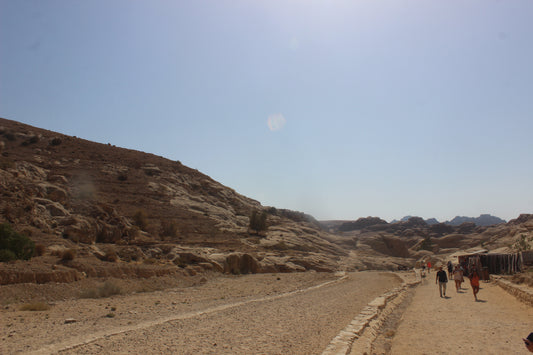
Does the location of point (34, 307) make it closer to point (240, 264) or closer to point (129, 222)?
point (240, 264)

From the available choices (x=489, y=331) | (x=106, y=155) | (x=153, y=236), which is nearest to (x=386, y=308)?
(x=489, y=331)

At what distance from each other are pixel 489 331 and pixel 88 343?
35.6 feet

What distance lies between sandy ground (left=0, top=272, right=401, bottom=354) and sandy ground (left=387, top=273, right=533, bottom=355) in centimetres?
213

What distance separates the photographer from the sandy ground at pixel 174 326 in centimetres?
756

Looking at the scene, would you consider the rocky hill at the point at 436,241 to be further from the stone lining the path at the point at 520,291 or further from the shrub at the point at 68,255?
the shrub at the point at 68,255

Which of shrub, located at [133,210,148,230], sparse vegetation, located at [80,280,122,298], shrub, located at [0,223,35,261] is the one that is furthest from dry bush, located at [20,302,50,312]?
shrub, located at [133,210,148,230]

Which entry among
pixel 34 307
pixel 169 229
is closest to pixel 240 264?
pixel 169 229

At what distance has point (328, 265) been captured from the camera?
41781mm

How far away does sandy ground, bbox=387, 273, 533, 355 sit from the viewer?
26.7 feet

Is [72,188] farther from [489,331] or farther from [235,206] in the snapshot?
[489,331]

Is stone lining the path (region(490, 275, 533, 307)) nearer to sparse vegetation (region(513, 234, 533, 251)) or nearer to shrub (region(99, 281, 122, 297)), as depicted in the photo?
sparse vegetation (region(513, 234, 533, 251))

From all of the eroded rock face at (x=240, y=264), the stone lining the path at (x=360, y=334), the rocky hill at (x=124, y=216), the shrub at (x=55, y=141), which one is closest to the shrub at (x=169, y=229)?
the rocky hill at (x=124, y=216)

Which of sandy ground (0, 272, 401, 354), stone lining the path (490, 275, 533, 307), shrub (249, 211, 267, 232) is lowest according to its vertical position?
sandy ground (0, 272, 401, 354)

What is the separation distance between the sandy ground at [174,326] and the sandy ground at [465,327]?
2.13 metres
